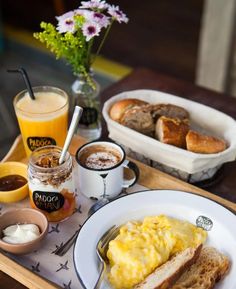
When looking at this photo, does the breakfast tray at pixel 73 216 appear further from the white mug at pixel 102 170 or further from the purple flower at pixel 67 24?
the purple flower at pixel 67 24

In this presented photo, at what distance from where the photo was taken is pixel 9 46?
142 inches

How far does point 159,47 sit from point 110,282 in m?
2.70

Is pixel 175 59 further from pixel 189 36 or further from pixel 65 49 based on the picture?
pixel 65 49

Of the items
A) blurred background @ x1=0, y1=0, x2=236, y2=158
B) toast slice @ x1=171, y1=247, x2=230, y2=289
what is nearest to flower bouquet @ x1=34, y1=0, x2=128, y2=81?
toast slice @ x1=171, y1=247, x2=230, y2=289

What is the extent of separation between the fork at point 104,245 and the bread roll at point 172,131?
285mm

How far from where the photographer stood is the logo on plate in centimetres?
105

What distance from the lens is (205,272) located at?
95cm

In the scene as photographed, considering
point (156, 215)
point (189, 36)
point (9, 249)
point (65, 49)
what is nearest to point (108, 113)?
point (65, 49)

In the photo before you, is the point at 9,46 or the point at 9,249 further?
the point at 9,46

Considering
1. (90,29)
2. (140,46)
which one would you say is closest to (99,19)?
(90,29)

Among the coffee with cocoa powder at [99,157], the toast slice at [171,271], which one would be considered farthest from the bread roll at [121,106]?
the toast slice at [171,271]

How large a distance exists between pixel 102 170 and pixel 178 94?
0.62 meters

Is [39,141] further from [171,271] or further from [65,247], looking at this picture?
[171,271]

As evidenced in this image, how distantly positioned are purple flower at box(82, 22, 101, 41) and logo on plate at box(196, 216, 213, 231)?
0.50 m
